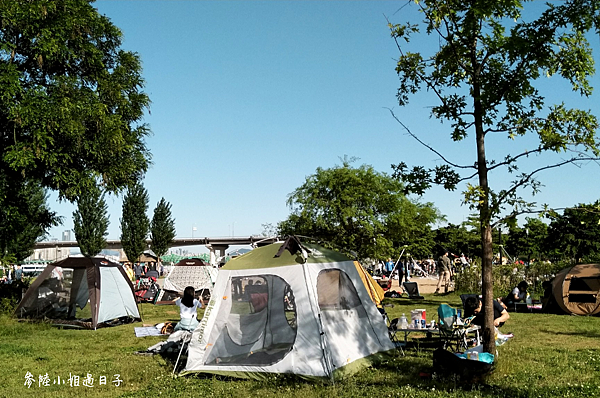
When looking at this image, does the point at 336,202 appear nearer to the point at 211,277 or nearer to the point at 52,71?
the point at 211,277

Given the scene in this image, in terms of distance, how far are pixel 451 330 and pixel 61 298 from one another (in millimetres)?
11042

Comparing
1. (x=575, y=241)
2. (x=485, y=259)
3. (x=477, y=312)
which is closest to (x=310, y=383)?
(x=485, y=259)

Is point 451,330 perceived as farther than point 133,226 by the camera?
No

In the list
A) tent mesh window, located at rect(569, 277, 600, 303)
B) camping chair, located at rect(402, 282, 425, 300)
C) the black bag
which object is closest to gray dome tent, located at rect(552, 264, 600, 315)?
tent mesh window, located at rect(569, 277, 600, 303)

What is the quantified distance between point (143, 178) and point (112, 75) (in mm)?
3526

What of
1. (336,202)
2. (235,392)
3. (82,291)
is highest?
(336,202)

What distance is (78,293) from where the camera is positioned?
15562 mm

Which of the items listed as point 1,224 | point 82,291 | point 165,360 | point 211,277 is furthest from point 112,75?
point 165,360

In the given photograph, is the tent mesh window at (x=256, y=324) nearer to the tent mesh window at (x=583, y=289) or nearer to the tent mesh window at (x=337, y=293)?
the tent mesh window at (x=337, y=293)

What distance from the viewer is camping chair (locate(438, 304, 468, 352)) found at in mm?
9469

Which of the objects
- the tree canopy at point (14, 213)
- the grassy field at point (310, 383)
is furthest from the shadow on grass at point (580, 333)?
the tree canopy at point (14, 213)

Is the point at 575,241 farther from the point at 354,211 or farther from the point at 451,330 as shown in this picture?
the point at 451,330

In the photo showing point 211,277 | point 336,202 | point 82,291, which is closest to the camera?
point 82,291

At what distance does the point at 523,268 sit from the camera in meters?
22.1
